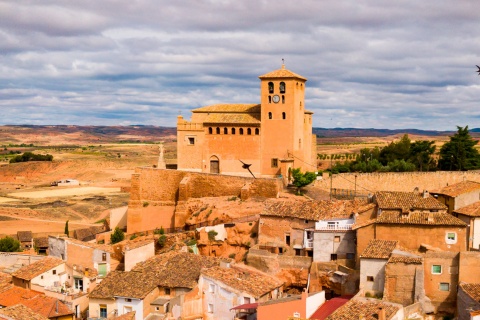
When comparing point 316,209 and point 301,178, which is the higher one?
point 301,178

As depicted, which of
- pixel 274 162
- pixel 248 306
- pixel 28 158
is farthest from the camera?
pixel 28 158

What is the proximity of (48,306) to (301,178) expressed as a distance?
47.9ft

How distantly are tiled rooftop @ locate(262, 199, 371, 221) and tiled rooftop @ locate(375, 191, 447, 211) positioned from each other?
1.00 m

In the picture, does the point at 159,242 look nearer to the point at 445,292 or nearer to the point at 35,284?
the point at 35,284

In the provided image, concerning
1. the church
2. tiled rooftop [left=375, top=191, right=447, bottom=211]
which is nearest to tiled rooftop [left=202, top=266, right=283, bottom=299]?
tiled rooftop [left=375, top=191, right=447, bottom=211]

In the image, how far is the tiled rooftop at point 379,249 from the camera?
2425 centimetres

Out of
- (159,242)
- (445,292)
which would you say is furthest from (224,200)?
(445,292)

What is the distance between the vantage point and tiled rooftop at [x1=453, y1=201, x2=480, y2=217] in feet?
88.1

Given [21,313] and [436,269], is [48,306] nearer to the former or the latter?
[21,313]

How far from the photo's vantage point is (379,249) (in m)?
24.8

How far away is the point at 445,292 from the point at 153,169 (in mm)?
19076

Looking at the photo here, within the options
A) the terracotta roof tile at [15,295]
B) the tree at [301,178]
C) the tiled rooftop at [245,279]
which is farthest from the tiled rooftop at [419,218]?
the terracotta roof tile at [15,295]

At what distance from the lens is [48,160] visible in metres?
105

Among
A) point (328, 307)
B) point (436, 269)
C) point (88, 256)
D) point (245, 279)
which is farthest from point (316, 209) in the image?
point (88, 256)
